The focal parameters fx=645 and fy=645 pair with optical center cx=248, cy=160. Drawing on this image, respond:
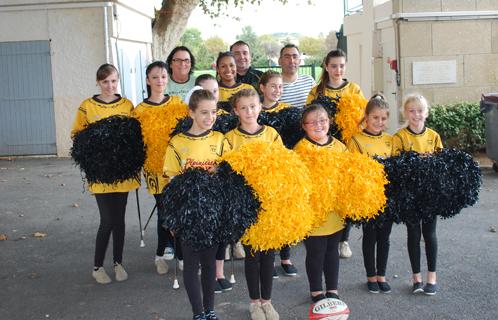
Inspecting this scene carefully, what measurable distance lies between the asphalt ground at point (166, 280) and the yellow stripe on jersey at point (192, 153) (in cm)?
113

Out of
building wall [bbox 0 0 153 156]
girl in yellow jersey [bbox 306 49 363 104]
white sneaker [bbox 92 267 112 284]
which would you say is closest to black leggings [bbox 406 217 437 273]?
girl in yellow jersey [bbox 306 49 363 104]

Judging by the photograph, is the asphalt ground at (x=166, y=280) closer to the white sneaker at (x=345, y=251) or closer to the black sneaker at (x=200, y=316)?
the white sneaker at (x=345, y=251)

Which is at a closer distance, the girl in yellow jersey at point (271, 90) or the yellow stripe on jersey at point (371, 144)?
the yellow stripe on jersey at point (371, 144)

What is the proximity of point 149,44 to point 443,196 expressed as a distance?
45.5 feet

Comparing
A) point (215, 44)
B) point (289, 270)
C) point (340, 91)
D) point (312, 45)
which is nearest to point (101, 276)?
point (289, 270)

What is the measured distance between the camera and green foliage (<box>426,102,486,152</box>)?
452 inches

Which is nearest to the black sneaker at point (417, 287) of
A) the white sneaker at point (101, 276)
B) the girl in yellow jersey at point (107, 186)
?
the girl in yellow jersey at point (107, 186)

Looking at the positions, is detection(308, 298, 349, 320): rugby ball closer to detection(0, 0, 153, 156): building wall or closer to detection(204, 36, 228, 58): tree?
detection(0, 0, 153, 156): building wall

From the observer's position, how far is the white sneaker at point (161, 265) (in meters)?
5.70

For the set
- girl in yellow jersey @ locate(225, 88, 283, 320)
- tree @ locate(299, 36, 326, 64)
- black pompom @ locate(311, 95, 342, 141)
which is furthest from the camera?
tree @ locate(299, 36, 326, 64)

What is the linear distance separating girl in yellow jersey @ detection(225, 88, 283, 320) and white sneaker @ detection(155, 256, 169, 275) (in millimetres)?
1306

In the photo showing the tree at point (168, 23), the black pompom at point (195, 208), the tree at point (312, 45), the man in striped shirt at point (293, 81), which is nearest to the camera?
the black pompom at point (195, 208)

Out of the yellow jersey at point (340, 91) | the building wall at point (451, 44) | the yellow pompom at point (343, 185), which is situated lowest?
the yellow pompom at point (343, 185)

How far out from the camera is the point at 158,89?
5.26 metres
